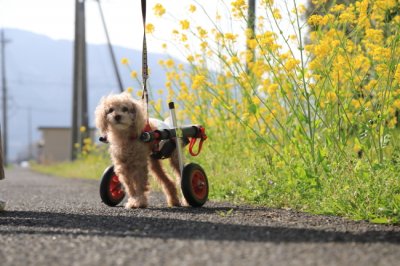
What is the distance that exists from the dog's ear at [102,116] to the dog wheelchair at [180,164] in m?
0.13

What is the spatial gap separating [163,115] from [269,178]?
7.43ft

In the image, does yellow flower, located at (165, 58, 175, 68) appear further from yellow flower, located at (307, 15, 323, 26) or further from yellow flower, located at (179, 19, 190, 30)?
yellow flower, located at (307, 15, 323, 26)

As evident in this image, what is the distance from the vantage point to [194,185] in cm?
534

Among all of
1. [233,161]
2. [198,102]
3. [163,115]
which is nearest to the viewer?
[233,161]

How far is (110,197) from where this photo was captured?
5.70m

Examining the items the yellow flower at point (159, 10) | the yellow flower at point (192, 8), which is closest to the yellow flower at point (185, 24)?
the yellow flower at point (192, 8)

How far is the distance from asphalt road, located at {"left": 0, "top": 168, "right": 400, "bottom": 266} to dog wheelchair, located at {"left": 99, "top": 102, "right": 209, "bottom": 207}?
354mm

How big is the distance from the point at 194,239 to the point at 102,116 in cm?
228

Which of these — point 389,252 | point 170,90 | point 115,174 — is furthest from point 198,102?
point 389,252

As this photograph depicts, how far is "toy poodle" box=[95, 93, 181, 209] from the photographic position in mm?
5281

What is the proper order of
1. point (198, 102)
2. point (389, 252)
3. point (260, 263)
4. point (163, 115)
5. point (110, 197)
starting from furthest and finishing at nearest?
point (163, 115) < point (198, 102) < point (110, 197) < point (389, 252) < point (260, 263)

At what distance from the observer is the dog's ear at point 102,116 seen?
5.39 m

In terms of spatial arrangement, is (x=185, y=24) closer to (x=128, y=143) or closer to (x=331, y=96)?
Answer: (x=128, y=143)

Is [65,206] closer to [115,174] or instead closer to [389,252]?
[115,174]
